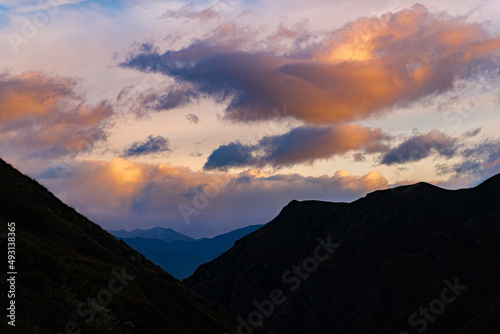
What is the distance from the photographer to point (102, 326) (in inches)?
1299

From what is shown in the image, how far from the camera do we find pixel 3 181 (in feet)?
201

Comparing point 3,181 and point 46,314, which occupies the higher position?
point 3,181

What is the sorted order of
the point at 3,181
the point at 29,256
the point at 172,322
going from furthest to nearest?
the point at 3,181, the point at 172,322, the point at 29,256

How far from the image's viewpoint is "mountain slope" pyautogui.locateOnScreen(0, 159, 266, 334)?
3147 centimetres

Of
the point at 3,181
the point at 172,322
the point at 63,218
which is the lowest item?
the point at 172,322

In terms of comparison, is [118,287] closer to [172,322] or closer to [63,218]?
[172,322]

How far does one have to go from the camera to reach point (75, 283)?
39.3 meters

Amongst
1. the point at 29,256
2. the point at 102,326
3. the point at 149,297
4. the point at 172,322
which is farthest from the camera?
the point at 149,297

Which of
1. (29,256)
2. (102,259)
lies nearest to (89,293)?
(29,256)

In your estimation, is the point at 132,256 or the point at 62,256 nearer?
the point at 62,256

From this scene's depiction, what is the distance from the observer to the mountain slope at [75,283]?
3147 cm

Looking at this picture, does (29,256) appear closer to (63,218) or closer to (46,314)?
(46,314)

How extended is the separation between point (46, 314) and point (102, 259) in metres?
24.8

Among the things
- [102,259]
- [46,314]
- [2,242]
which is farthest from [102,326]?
[102,259]
